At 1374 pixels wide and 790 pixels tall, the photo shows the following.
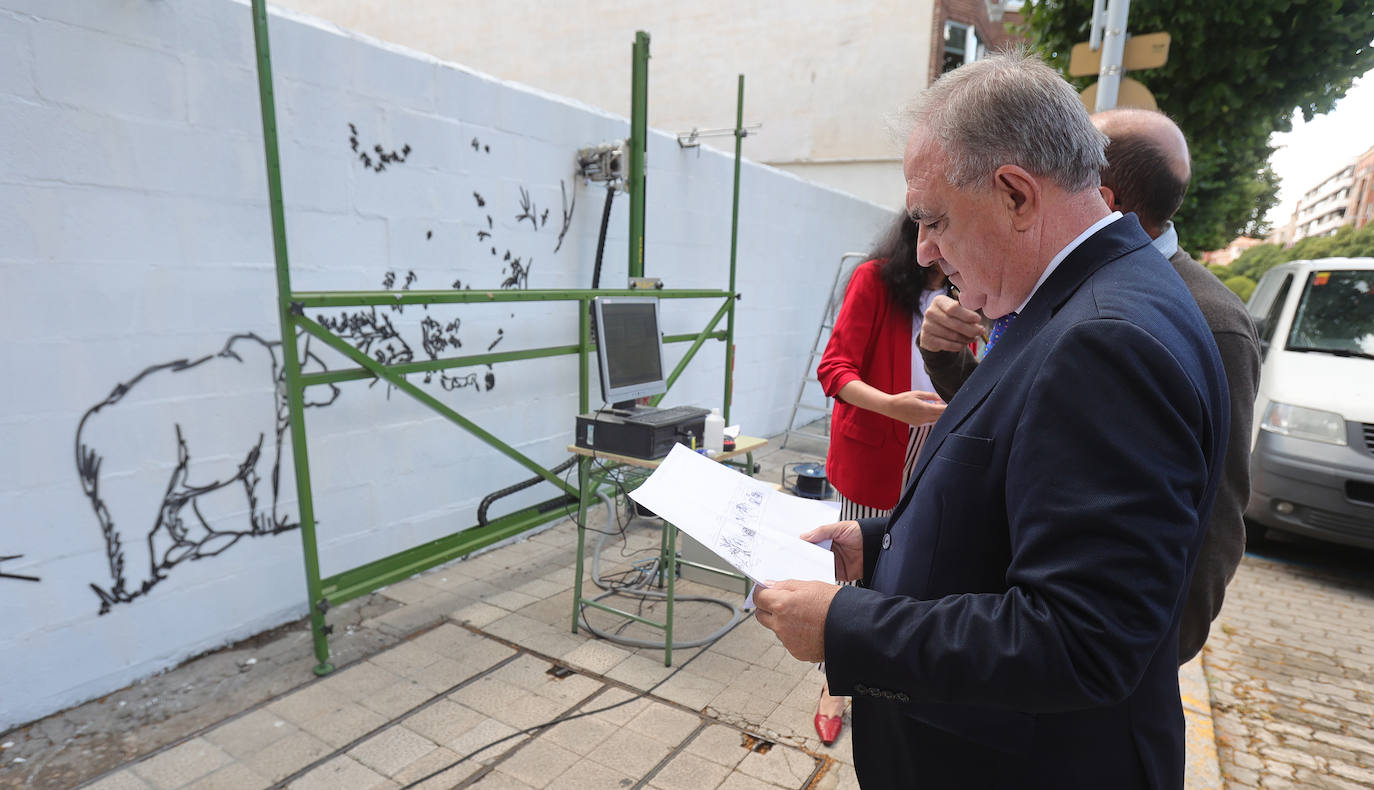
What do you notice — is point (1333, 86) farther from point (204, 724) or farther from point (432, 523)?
point (204, 724)

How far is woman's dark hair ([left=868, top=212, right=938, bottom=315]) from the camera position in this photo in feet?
7.48

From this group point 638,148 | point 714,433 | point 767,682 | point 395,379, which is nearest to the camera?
point 767,682

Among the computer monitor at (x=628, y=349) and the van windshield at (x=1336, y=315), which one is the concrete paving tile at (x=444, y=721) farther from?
the van windshield at (x=1336, y=315)

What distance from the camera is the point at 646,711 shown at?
2.72 m

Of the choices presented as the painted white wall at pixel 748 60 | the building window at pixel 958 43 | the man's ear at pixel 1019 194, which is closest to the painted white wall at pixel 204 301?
the man's ear at pixel 1019 194

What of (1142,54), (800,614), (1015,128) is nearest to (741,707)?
(800,614)

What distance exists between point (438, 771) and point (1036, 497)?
2253mm

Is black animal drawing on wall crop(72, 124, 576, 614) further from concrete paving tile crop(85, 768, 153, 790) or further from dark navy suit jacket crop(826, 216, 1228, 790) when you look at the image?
dark navy suit jacket crop(826, 216, 1228, 790)

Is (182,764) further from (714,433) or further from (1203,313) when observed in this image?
(1203,313)

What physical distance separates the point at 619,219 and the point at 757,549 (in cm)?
380

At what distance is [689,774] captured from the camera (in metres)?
2.38

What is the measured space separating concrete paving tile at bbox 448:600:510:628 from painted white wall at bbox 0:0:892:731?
505 millimetres

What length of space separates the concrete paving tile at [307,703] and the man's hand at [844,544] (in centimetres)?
221

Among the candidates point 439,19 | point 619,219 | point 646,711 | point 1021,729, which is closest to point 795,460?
point 619,219
